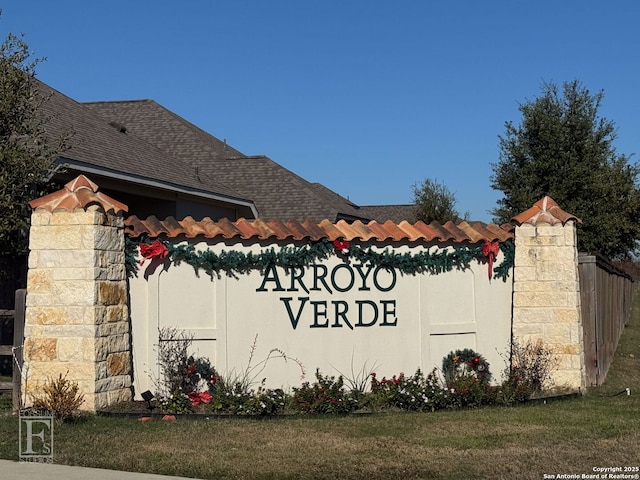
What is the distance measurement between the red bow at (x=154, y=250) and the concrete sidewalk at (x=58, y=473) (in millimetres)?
3470

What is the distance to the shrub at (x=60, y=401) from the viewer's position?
8.69 meters

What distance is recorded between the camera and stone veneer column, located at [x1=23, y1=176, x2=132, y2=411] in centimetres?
923

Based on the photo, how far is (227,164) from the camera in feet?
76.9

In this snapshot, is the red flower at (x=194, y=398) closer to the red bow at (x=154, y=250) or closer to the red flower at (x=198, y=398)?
the red flower at (x=198, y=398)

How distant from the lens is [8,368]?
1159 centimetres

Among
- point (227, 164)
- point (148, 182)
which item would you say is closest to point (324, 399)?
point (148, 182)

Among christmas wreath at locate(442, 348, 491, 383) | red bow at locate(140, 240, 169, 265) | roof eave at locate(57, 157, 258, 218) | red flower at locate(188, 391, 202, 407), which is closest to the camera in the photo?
red flower at locate(188, 391, 202, 407)

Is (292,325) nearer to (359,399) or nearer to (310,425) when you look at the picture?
(359,399)

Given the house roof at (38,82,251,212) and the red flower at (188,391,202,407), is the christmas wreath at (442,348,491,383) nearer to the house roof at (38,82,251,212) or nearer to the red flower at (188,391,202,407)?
the red flower at (188,391,202,407)

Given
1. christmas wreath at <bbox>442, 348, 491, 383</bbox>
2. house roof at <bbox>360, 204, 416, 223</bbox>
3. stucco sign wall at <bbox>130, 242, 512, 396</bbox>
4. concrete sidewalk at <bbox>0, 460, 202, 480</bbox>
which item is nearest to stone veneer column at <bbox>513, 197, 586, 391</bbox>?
stucco sign wall at <bbox>130, 242, 512, 396</bbox>

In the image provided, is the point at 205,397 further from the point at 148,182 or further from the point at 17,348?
the point at 148,182

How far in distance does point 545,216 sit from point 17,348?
22.6ft

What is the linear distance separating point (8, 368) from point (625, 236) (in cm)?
2227

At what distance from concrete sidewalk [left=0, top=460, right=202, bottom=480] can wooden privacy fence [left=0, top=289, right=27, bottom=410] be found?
2571 mm
